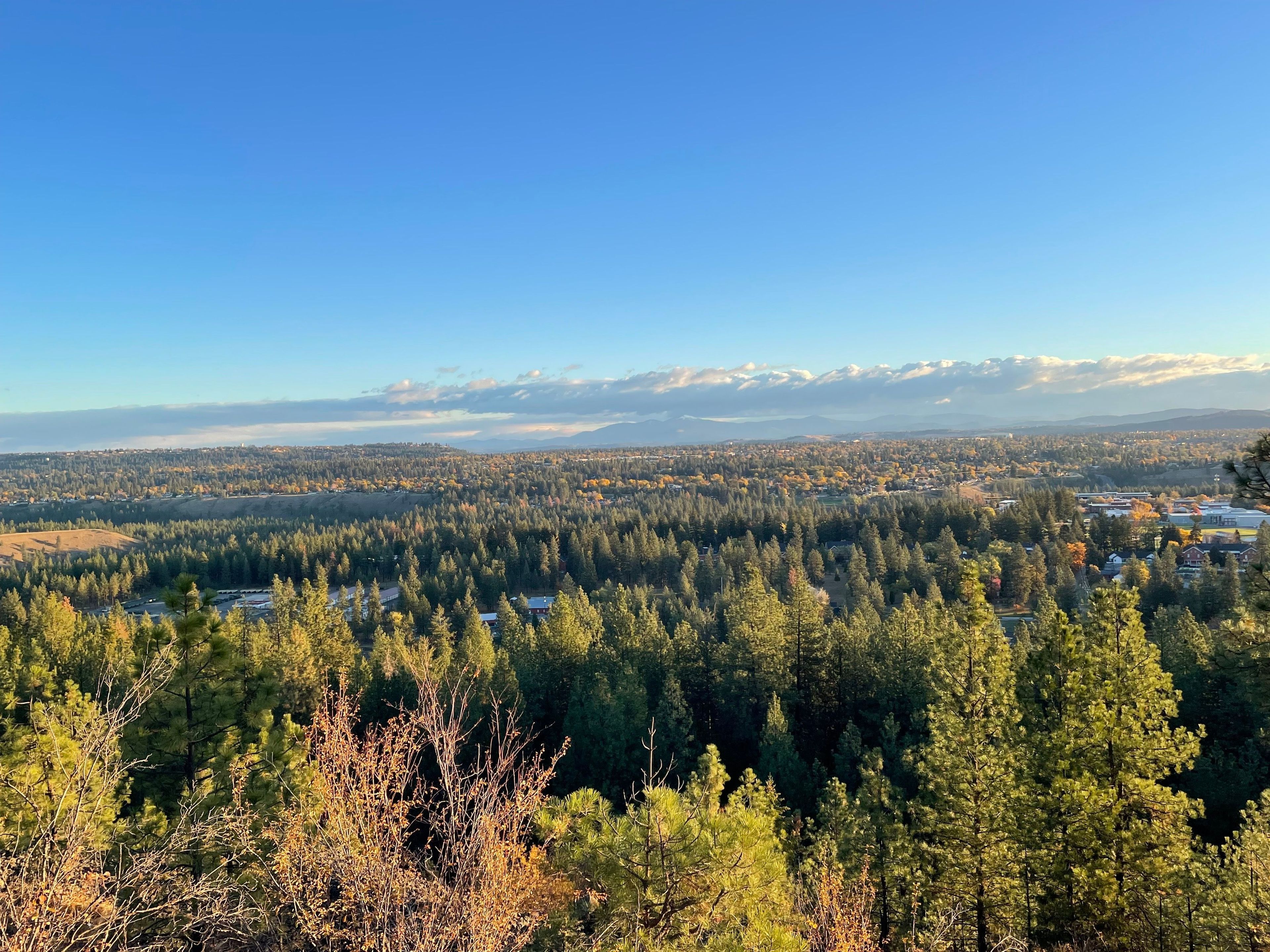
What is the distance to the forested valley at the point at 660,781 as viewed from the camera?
7.99 meters

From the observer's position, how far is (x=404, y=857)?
29.3ft

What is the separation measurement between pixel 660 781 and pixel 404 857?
4.74 meters

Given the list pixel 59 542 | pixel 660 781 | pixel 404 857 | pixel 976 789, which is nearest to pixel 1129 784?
pixel 976 789

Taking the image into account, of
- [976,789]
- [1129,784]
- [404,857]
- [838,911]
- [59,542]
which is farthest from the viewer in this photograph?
[59,542]

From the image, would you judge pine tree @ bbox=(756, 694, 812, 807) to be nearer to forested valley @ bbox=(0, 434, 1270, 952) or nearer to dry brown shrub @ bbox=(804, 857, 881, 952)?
forested valley @ bbox=(0, 434, 1270, 952)

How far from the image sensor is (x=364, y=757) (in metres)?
8.84

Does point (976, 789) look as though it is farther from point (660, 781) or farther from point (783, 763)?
point (783, 763)

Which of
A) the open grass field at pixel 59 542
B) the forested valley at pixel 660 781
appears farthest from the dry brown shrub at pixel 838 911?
the open grass field at pixel 59 542

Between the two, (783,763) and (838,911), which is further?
(783,763)

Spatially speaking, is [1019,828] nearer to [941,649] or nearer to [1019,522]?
[941,649]

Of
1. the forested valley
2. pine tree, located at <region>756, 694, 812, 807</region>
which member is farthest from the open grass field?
pine tree, located at <region>756, 694, 812, 807</region>

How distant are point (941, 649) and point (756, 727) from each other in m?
16.5

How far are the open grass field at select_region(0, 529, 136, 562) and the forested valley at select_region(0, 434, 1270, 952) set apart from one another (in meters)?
124

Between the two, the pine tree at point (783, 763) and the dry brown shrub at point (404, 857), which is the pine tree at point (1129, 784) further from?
the pine tree at point (783, 763)
